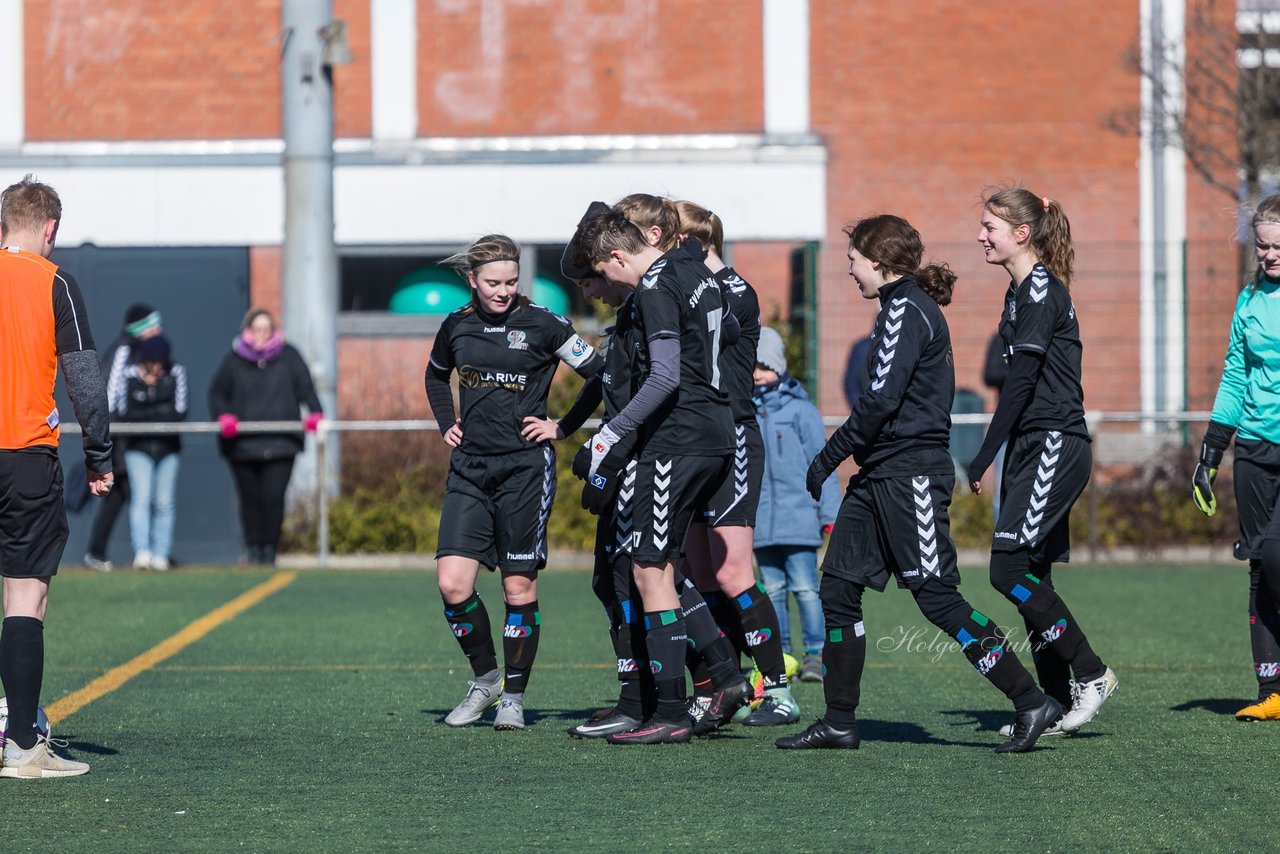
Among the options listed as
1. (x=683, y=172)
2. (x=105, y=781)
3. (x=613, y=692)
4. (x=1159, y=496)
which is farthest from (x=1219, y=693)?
(x=683, y=172)

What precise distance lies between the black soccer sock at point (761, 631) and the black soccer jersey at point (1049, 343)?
1246 mm

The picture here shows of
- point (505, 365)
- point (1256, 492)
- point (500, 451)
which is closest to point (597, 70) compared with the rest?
point (505, 365)

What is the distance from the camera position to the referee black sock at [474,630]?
6.95m

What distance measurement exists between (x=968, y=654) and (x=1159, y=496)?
8757mm

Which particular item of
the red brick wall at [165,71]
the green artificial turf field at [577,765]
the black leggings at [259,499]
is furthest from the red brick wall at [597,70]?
the green artificial turf field at [577,765]

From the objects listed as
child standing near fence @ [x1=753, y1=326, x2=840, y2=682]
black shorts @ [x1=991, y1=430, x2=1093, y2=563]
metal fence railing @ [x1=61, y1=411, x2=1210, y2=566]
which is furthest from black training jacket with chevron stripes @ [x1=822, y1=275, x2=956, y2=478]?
metal fence railing @ [x1=61, y1=411, x2=1210, y2=566]

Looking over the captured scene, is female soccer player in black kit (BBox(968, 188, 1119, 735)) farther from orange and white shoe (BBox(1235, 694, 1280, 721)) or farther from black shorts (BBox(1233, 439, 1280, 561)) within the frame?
black shorts (BBox(1233, 439, 1280, 561))

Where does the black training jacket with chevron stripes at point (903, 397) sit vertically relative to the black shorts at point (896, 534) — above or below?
above

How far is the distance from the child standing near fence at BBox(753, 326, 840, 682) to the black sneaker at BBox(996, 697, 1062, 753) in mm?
2058

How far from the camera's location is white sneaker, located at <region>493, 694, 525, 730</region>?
269 inches

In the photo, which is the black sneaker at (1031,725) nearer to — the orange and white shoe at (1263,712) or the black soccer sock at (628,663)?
the orange and white shoe at (1263,712)

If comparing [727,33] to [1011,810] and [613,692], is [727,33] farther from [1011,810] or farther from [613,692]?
[1011,810]

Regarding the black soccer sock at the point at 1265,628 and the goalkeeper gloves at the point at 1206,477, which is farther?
the goalkeeper gloves at the point at 1206,477

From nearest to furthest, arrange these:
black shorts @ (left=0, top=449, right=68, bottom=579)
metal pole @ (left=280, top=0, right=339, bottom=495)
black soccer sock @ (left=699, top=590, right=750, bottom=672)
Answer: black shorts @ (left=0, top=449, right=68, bottom=579)
black soccer sock @ (left=699, top=590, right=750, bottom=672)
metal pole @ (left=280, top=0, right=339, bottom=495)
